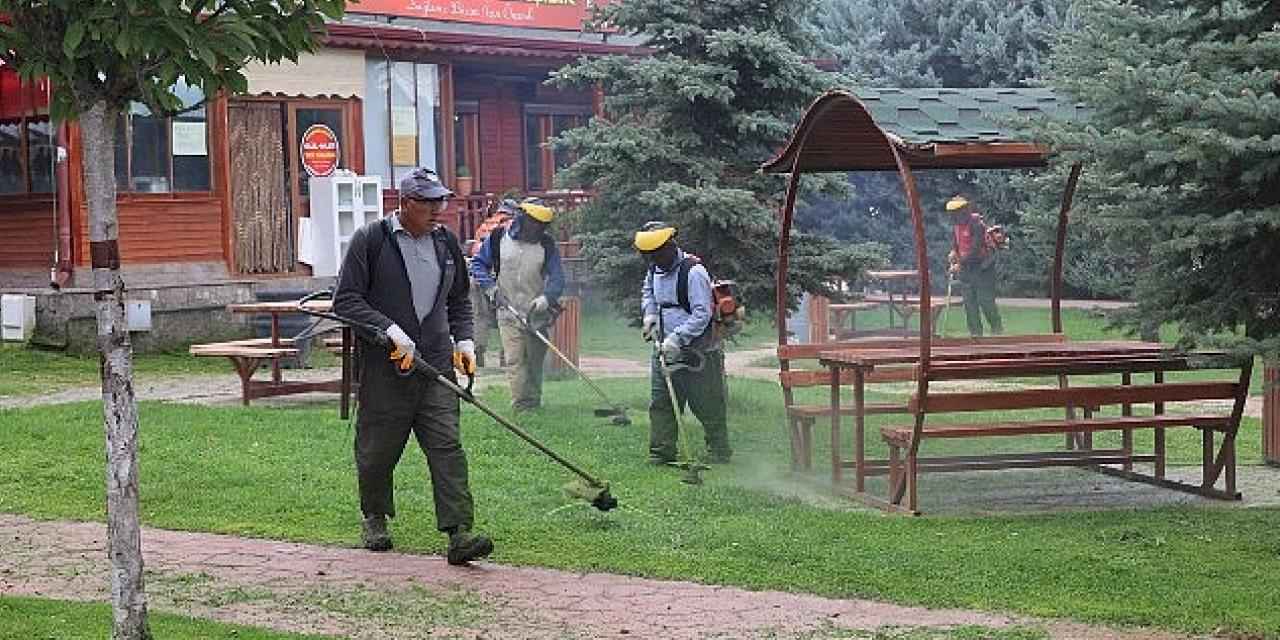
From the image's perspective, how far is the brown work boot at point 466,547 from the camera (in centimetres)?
970

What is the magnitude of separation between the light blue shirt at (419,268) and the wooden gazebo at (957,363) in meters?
2.84

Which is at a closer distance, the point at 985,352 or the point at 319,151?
the point at 985,352

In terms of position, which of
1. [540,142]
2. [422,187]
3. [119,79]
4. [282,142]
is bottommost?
[422,187]

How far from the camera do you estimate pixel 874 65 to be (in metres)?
32.6

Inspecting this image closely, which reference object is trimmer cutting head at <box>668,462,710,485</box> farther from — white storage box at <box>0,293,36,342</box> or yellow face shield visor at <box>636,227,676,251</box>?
white storage box at <box>0,293,36,342</box>

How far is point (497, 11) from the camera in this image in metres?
29.6

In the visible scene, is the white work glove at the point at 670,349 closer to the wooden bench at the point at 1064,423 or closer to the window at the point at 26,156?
the wooden bench at the point at 1064,423

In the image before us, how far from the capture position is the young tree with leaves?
22.9ft

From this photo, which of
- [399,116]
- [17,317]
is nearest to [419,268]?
[17,317]

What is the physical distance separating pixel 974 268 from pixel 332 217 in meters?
7.91

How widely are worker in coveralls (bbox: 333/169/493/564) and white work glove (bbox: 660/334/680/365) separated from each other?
3.21 m

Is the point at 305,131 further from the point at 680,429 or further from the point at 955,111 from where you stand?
the point at 955,111

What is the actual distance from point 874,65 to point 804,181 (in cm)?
1597

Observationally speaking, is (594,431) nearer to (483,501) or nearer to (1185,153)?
(483,501)
